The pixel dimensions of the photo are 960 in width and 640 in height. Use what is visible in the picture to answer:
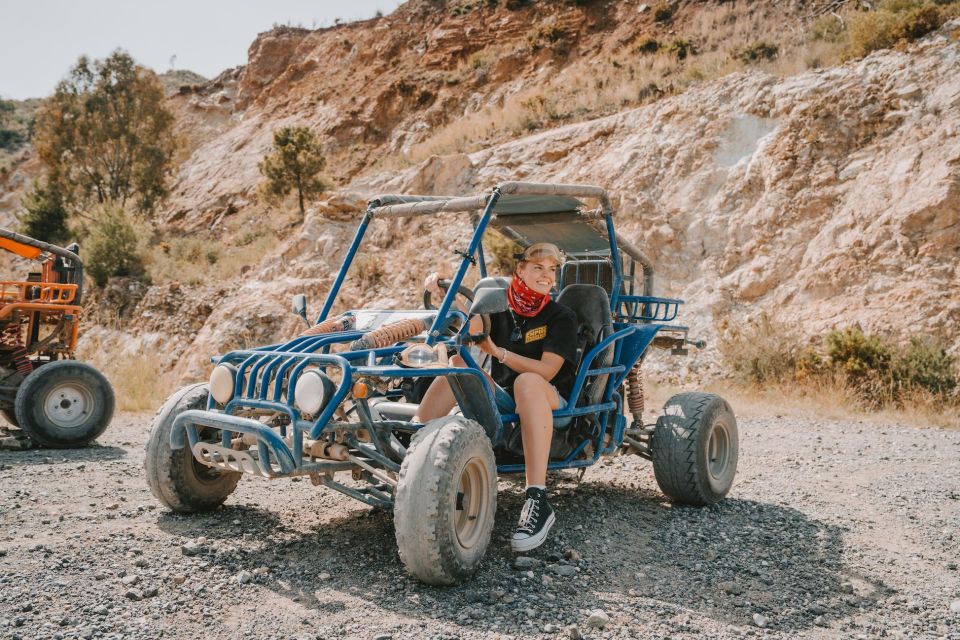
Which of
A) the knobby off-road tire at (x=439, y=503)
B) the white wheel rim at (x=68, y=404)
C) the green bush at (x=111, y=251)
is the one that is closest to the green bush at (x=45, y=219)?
the green bush at (x=111, y=251)

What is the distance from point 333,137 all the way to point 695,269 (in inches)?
715

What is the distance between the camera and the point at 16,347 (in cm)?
764

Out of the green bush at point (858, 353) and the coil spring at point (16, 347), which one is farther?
the green bush at point (858, 353)

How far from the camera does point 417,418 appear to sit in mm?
4234

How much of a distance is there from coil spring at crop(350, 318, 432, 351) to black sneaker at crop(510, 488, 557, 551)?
41.6 inches

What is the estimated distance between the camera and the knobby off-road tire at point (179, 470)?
426cm

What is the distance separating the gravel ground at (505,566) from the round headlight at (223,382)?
0.80 metres

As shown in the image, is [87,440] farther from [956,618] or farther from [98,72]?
[98,72]

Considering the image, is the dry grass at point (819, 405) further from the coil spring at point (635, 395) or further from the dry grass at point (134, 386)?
the dry grass at point (134, 386)

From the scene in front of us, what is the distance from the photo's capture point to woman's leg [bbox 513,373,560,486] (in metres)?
4.08

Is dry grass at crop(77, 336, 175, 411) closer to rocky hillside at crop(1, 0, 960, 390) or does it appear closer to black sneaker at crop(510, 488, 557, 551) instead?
rocky hillside at crop(1, 0, 960, 390)

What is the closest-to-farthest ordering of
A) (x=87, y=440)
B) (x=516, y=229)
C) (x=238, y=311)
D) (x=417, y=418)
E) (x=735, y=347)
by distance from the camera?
(x=417, y=418), (x=516, y=229), (x=87, y=440), (x=735, y=347), (x=238, y=311)

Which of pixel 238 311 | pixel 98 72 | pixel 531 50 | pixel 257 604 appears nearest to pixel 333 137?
pixel 531 50

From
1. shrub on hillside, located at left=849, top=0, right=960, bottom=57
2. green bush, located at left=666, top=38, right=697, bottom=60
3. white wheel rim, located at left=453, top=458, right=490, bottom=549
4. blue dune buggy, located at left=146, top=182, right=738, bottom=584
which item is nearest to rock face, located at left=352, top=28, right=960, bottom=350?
shrub on hillside, located at left=849, top=0, right=960, bottom=57
